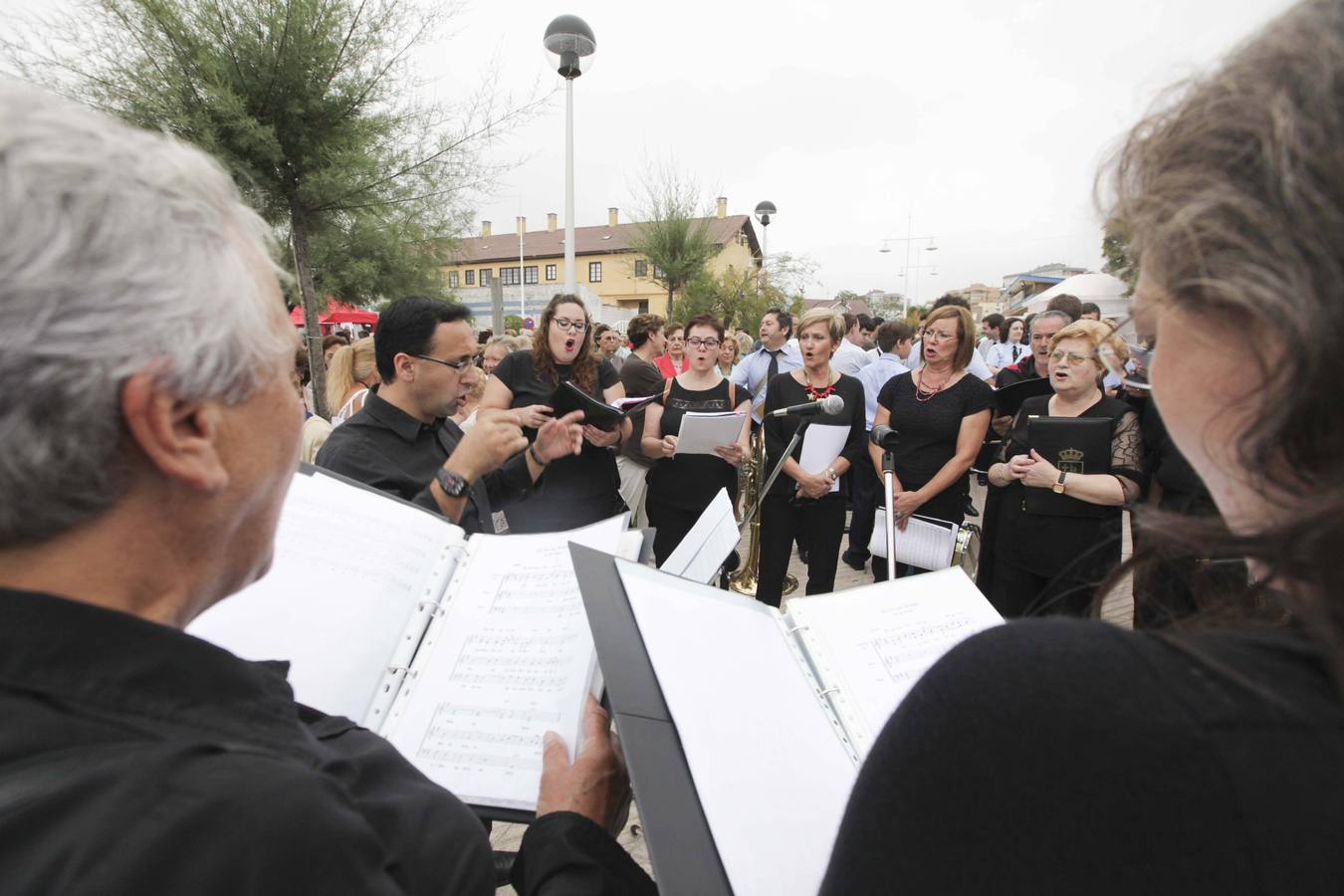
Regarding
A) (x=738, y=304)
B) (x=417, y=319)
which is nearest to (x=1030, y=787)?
(x=417, y=319)

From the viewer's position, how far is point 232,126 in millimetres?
5242

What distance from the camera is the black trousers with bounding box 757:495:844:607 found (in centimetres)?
421

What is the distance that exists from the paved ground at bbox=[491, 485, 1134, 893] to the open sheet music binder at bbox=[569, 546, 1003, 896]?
0.18 metres

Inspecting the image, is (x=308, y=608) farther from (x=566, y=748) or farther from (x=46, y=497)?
(x=46, y=497)

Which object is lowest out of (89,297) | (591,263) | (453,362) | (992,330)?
(453,362)

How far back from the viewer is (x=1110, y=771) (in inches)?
18.8

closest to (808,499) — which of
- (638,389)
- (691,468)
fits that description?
(691,468)

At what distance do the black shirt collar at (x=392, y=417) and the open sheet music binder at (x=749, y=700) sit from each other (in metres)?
1.63

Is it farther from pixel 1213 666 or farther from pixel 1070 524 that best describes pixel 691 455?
pixel 1213 666

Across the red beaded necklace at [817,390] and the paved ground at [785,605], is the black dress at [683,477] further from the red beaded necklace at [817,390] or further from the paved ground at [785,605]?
the paved ground at [785,605]

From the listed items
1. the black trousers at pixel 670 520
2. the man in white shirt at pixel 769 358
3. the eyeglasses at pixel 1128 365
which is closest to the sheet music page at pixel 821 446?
the black trousers at pixel 670 520

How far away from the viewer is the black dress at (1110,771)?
0.45 meters

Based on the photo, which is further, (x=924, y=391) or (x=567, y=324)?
(x=924, y=391)

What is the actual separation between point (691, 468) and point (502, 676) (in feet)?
9.53
